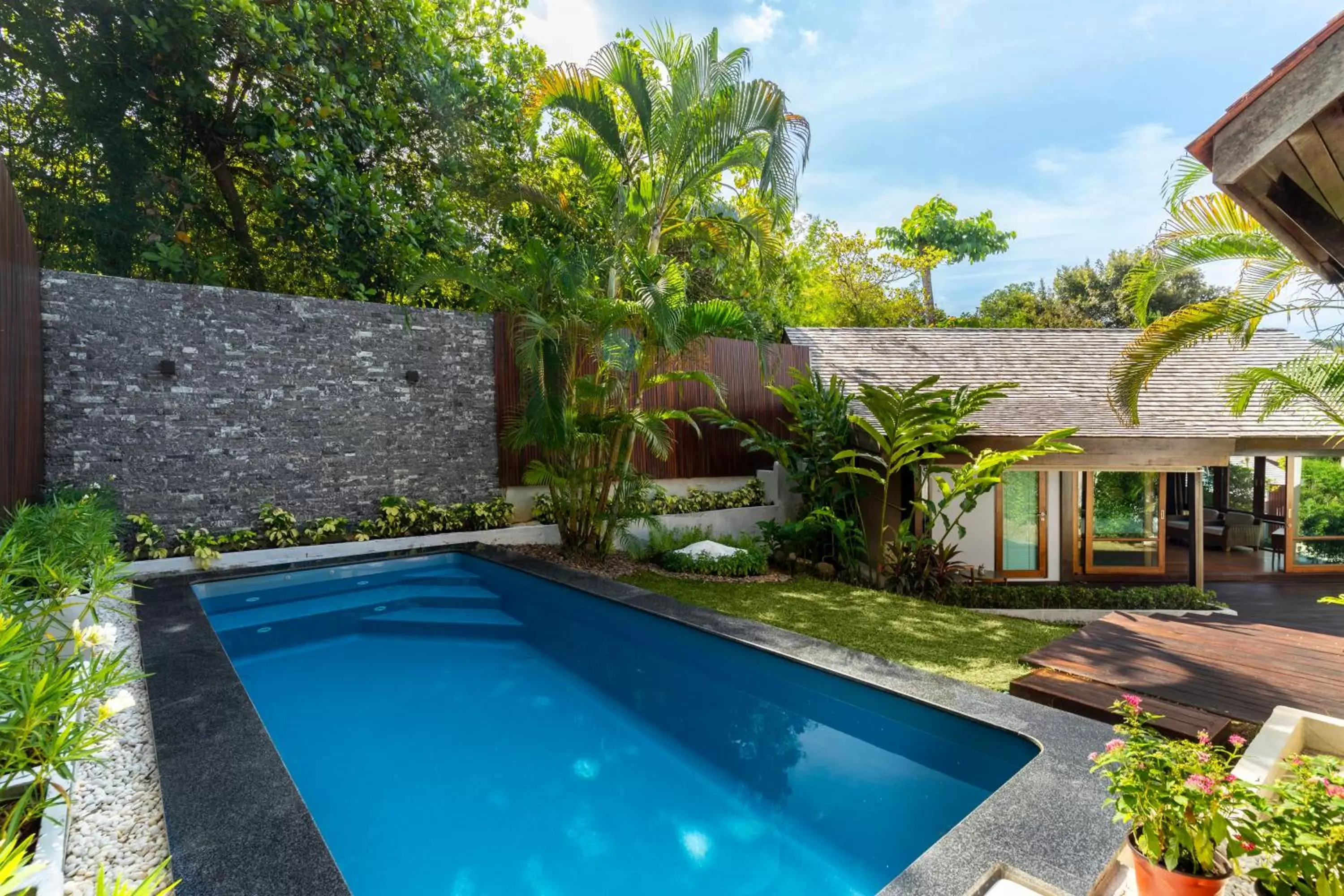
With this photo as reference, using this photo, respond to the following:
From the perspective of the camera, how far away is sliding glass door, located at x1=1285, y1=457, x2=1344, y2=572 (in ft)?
35.6

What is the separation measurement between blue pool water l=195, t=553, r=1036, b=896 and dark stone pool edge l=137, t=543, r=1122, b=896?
0.28 metres

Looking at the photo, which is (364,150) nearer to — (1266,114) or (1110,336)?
(1266,114)

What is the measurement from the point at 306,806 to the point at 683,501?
8.93m

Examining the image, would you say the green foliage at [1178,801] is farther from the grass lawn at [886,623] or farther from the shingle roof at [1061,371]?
the shingle roof at [1061,371]

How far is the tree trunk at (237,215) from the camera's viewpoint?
1122 centimetres

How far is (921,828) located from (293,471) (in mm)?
9124

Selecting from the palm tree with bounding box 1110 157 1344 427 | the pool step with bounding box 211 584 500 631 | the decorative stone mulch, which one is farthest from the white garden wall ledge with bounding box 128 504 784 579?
the palm tree with bounding box 1110 157 1344 427

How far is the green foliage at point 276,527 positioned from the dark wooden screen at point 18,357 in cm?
229

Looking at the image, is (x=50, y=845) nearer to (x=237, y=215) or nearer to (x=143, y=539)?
(x=143, y=539)


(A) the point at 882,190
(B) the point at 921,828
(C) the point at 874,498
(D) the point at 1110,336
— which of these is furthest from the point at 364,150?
(A) the point at 882,190

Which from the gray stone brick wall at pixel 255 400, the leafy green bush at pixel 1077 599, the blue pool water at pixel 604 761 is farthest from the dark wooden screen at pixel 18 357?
the leafy green bush at pixel 1077 599

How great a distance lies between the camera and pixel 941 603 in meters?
8.45

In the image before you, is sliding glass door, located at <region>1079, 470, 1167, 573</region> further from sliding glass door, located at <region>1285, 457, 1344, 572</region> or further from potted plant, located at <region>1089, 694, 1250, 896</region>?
potted plant, located at <region>1089, 694, 1250, 896</region>

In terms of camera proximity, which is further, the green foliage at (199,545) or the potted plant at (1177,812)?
the green foliage at (199,545)
